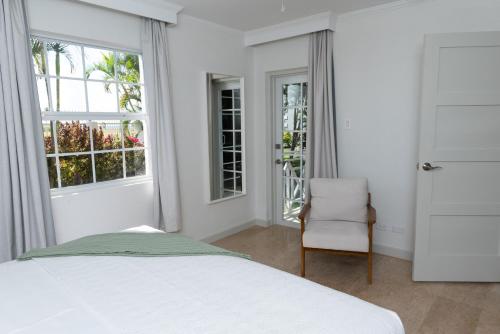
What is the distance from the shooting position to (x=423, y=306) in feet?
8.35

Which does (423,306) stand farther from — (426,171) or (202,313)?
(202,313)

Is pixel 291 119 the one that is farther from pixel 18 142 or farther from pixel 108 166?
pixel 18 142

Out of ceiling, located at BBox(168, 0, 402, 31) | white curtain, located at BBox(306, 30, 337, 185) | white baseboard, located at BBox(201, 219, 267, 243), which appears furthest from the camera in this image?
white baseboard, located at BBox(201, 219, 267, 243)

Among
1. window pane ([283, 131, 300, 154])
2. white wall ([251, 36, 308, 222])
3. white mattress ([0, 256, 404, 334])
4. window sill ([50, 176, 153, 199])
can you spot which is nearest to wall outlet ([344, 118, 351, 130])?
window pane ([283, 131, 300, 154])

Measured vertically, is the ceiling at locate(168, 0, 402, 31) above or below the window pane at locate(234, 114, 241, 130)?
above

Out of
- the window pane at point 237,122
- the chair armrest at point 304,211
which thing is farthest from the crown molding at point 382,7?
the chair armrest at point 304,211

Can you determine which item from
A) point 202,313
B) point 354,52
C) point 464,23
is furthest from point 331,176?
point 202,313

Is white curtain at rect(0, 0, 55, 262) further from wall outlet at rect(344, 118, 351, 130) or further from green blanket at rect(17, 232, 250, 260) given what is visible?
wall outlet at rect(344, 118, 351, 130)

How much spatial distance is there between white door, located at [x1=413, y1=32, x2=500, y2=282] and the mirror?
2.18m

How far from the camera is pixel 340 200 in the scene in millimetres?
3316

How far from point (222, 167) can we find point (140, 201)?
126 cm

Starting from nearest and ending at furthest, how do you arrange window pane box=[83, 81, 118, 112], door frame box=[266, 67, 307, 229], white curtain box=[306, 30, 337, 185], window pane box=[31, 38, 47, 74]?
window pane box=[31, 38, 47, 74] → window pane box=[83, 81, 118, 112] → white curtain box=[306, 30, 337, 185] → door frame box=[266, 67, 307, 229]

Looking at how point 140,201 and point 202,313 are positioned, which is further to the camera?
point 140,201

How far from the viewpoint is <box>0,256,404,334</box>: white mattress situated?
3.81 feet
